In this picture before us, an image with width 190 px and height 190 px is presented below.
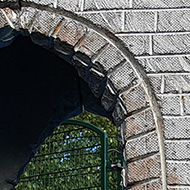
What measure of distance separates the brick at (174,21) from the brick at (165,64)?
0.14m

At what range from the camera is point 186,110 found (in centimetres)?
318

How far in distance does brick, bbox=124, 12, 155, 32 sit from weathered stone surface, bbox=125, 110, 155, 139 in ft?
1.28

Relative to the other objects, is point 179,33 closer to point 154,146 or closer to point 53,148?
point 154,146

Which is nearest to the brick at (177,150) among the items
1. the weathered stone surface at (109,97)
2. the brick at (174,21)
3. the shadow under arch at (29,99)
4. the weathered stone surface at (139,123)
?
the weathered stone surface at (139,123)

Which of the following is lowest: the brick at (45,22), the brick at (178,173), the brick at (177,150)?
the brick at (178,173)

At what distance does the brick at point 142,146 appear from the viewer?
3150 millimetres

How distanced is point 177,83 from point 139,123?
0.25 m

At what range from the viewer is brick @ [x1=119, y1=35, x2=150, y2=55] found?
3.28 m

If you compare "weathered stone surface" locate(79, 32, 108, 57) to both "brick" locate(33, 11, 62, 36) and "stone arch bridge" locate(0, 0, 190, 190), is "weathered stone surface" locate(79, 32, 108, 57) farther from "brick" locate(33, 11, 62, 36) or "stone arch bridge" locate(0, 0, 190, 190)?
"brick" locate(33, 11, 62, 36)

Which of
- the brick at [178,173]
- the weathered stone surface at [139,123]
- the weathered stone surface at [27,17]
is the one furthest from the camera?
the weathered stone surface at [27,17]

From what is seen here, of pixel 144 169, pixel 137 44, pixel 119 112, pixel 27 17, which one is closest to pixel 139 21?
pixel 137 44

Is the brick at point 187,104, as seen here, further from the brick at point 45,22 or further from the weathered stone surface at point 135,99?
the brick at point 45,22

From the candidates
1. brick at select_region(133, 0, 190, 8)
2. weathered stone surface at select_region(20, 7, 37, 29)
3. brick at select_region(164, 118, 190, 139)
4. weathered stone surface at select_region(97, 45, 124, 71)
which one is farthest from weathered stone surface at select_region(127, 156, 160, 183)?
weathered stone surface at select_region(20, 7, 37, 29)

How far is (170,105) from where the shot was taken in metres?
3.19
